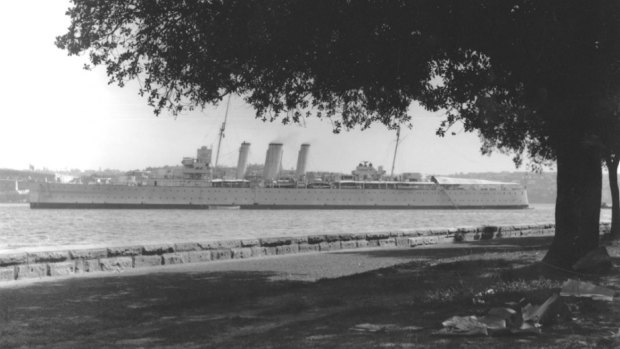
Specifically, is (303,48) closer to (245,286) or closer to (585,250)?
(245,286)

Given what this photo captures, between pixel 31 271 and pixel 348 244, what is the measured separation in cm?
750

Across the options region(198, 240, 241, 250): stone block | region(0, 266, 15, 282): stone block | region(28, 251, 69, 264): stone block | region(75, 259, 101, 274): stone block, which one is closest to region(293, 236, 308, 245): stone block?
region(198, 240, 241, 250): stone block

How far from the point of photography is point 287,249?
13.3 metres

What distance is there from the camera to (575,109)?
765 cm

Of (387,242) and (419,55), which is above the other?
(419,55)

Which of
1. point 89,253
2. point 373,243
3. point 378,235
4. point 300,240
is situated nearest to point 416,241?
point 378,235

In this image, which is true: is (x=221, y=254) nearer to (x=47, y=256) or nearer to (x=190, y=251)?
(x=190, y=251)

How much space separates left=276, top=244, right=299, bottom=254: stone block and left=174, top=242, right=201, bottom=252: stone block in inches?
80.0

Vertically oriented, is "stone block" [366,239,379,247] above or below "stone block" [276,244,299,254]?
above

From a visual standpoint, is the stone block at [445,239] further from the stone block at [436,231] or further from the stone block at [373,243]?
the stone block at [373,243]

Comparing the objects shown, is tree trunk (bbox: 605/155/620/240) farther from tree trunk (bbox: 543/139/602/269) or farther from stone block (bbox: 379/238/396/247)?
tree trunk (bbox: 543/139/602/269)

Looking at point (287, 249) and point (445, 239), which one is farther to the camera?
point (445, 239)

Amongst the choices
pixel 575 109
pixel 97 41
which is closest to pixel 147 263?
pixel 97 41

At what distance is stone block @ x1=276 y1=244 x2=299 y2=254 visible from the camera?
1316 cm
